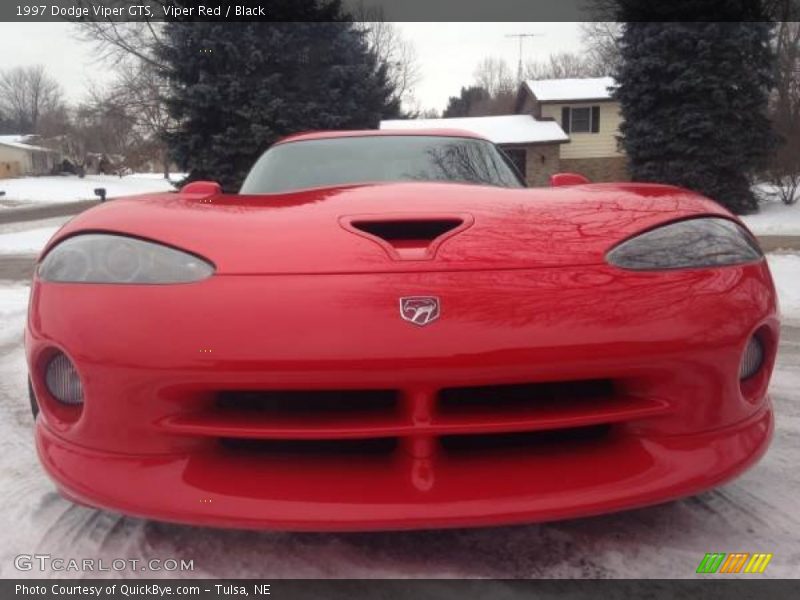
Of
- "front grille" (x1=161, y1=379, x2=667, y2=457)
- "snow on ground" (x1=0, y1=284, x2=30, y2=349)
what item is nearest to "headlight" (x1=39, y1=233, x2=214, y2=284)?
"front grille" (x1=161, y1=379, x2=667, y2=457)

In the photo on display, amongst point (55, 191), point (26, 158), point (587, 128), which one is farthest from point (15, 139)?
point (587, 128)

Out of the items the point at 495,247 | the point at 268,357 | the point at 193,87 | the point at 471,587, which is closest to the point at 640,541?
the point at 471,587

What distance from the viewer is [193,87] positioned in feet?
51.0

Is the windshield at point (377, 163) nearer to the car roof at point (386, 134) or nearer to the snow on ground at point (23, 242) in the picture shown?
the car roof at point (386, 134)

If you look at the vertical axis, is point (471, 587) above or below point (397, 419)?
below

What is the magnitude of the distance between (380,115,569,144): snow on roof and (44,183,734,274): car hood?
21.4 m

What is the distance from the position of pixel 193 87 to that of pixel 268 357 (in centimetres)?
1599

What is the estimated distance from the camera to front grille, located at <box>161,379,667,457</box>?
1446 mm

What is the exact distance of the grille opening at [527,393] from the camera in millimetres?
1601

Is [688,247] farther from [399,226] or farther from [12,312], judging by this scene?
[12,312]

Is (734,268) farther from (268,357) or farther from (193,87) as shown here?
(193,87)

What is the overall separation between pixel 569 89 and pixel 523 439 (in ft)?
93.9

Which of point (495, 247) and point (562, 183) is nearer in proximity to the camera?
point (495, 247)

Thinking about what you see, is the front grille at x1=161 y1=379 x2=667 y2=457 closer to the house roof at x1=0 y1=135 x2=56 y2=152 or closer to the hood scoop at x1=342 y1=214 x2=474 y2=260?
the hood scoop at x1=342 y1=214 x2=474 y2=260
